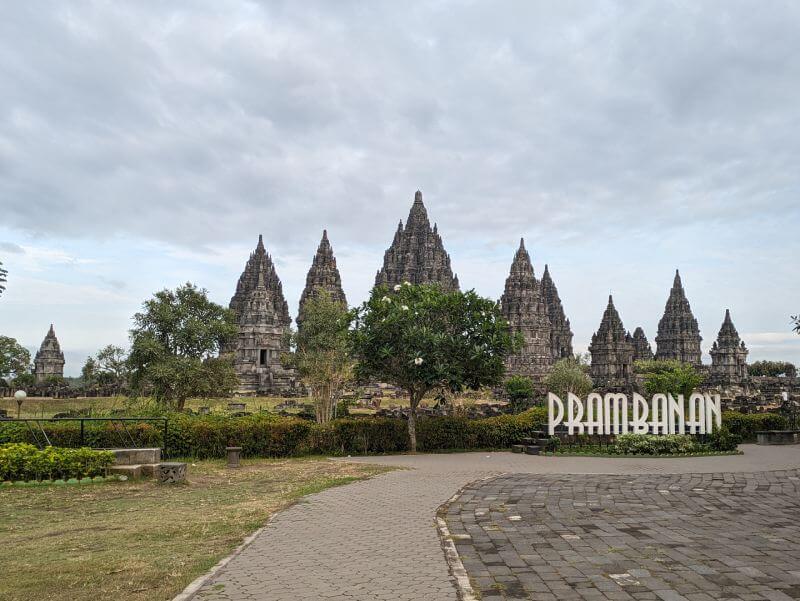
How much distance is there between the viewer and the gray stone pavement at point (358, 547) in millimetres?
7000

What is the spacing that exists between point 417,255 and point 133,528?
8430cm

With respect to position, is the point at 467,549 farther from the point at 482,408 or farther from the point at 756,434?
the point at 482,408

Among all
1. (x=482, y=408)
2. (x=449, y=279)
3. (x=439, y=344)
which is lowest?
(x=482, y=408)

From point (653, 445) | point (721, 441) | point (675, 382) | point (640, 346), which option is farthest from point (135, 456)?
point (640, 346)

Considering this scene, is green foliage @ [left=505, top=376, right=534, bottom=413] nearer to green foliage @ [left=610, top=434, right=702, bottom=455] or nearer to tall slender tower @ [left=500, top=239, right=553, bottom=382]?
green foliage @ [left=610, top=434, right=702, bottom=455]

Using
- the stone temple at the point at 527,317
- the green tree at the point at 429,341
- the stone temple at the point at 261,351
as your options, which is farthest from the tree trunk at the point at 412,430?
the stone temple at the point at 527,317

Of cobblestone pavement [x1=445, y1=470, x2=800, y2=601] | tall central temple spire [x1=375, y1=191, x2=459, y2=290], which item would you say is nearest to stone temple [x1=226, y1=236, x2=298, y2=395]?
tall central temple spire [x1=375, y1=191, x2=459, y2=290]

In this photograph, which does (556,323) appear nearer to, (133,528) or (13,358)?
(13,358)

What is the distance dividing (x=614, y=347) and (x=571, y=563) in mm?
79643

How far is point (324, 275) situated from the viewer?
289ft

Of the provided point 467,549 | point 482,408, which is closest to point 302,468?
point 467,549

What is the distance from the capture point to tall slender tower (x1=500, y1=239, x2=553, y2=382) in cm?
8581

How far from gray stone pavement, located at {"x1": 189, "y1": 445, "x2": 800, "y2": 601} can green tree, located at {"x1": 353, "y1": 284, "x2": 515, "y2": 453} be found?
6.17 metres

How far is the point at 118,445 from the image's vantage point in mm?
21406
